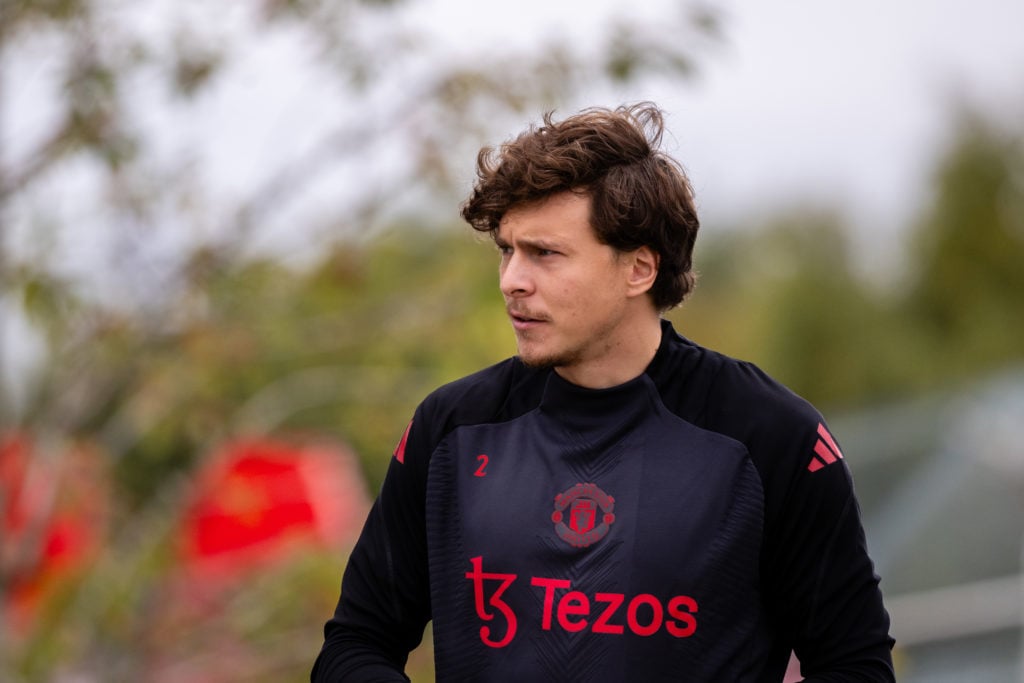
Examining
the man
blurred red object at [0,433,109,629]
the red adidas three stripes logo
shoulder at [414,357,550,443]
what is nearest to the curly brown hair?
the man

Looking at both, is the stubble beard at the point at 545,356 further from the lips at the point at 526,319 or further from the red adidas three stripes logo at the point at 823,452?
the red adidas three stripes logo at the point at 823,452

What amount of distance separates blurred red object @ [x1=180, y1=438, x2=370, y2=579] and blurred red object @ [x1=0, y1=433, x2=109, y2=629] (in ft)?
4.18

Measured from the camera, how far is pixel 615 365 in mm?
2580

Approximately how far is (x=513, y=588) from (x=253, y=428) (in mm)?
6330

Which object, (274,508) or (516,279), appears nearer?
(516,279)

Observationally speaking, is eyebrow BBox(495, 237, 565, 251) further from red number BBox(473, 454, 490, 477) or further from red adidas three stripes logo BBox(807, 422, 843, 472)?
red adidas three stripes logo BBox(807, 422, 843, 472)

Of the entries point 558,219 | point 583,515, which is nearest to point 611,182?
point 558,219

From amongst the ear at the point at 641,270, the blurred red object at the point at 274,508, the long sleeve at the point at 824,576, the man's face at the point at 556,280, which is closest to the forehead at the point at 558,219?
the man's face at the point at 556,280

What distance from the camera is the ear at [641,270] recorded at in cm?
258

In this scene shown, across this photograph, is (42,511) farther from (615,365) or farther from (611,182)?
(611,182)

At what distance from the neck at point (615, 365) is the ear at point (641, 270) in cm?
7

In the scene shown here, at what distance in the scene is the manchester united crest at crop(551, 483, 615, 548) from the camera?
243cm

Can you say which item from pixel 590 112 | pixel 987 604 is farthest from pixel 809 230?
pixel 590 112

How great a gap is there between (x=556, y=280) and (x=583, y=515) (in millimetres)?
407
